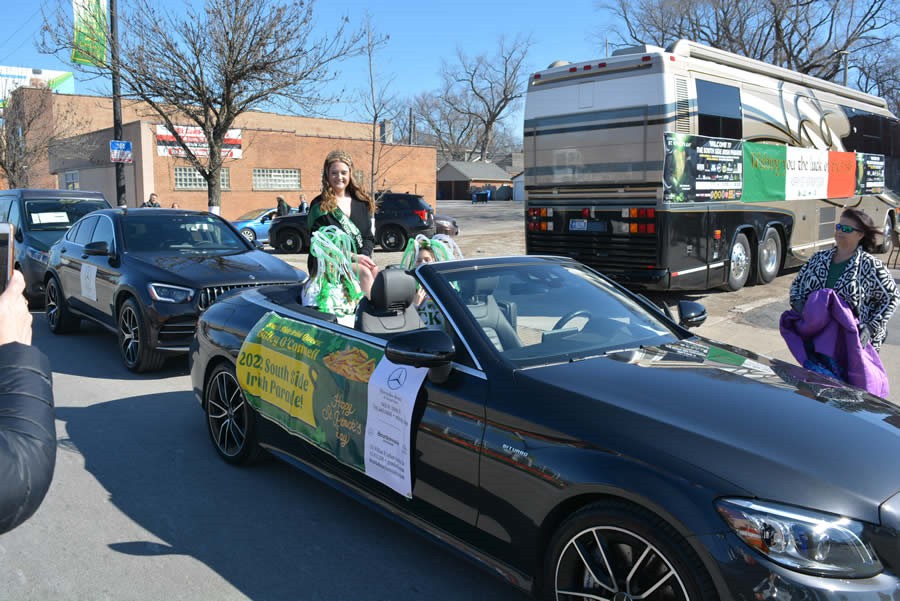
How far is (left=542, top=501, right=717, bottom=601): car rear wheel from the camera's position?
2326 mm

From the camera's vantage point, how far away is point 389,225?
2152cm

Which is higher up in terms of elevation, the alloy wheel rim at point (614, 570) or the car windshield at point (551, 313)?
the car windshield at point (551, 313)

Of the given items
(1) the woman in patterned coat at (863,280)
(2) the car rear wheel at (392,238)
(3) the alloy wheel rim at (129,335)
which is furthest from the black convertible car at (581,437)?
(2) the car rear wheel at (392,238)

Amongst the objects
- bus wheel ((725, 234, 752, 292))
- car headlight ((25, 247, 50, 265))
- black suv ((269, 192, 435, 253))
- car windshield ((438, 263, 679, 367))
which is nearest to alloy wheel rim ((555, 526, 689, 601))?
car windshield ((438, 263, 679, 367))

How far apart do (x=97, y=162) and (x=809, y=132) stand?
3336 centimetres

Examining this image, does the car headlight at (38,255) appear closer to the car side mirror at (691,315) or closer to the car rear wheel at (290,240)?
the car side mirror at (691,315)

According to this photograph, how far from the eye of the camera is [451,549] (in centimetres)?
315

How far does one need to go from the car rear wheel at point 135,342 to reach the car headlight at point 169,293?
0.27 m

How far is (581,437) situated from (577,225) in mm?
8537

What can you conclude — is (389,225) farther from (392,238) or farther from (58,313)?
(58,313)

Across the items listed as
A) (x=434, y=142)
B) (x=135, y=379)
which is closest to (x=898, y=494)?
(x=135, y=379)

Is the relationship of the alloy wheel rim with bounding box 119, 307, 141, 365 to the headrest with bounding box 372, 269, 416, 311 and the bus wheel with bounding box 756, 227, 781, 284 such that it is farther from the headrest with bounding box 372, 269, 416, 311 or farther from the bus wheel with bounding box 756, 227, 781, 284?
the bus wheel with bounding box 756, 227, 781, 284

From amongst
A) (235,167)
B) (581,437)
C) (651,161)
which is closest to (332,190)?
(581,437)

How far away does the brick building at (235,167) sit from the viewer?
Result: 31.6 meters
